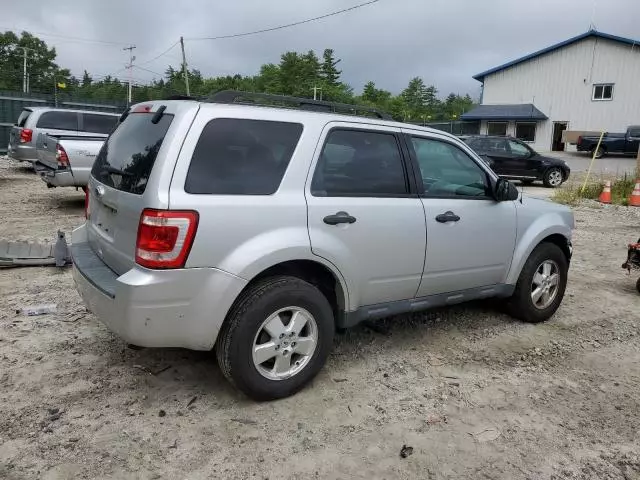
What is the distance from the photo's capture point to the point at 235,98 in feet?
10.9

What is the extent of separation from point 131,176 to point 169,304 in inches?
32.9

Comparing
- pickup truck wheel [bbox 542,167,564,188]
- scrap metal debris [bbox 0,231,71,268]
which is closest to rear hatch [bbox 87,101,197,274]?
scrap metal debris [bbox 0,231,71,268]

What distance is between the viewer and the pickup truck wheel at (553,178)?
17.8 meters

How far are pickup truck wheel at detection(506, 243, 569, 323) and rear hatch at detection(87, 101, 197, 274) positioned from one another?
324 centimetres

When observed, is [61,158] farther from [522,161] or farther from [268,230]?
[522,161]

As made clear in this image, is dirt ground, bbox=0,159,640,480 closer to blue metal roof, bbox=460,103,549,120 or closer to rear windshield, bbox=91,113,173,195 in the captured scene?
rear windshield, bbox=91,113,173,195

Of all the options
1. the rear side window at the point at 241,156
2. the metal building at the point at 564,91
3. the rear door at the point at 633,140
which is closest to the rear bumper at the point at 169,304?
the rear side window at the point at 241,156

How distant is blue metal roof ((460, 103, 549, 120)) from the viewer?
37.8 meters

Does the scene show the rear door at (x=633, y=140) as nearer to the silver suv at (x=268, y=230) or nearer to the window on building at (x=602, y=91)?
the window on building at (x=602, y=91)

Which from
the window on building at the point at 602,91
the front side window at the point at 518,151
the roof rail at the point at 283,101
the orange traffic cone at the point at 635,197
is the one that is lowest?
the orange traffic cone at the point at 635,197

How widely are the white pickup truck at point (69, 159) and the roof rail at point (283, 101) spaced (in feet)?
20.6

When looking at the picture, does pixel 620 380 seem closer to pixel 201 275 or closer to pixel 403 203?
pixel 403 203

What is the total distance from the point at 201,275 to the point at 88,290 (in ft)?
2.89

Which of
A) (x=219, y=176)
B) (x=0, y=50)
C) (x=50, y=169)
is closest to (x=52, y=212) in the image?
(x=50, y=169)
